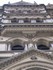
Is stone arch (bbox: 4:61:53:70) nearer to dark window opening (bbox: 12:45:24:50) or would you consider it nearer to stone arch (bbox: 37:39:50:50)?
dark window opening (bbox: 12:45:24:50)

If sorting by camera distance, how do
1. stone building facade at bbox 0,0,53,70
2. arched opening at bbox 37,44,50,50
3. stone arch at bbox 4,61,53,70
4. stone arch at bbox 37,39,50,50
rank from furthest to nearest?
stone arch at bbox 37,39,50,50, arched opening at bbox 37,44,50,50, stone building facade at bbox 0,0,53,70, stone arch at bbox 4,61,53,70

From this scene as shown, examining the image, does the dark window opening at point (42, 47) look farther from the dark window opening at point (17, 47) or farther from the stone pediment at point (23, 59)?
the stone pediment at point (23, 59)

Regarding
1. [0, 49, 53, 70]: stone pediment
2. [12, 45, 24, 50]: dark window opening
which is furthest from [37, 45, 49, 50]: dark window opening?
[0, 49, 53, 70]: stone pediment

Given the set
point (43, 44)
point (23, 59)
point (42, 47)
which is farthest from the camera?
point (43, 44)

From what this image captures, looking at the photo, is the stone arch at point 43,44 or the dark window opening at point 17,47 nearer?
the dark window opening at point 17,47

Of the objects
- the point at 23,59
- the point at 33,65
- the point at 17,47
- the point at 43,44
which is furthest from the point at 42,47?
the point at 33,65

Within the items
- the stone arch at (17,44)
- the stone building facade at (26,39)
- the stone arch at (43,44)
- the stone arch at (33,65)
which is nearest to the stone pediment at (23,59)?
the stone building facade at (26,39)

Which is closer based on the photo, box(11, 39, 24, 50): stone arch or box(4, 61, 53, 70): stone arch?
box(4, 61, 53, 70): stone arch

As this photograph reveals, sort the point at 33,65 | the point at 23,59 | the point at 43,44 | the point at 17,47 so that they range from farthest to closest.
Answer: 1. the point at 43,44
2. the point at 17,47
3. the point at 23,59
4. the point at 33,65

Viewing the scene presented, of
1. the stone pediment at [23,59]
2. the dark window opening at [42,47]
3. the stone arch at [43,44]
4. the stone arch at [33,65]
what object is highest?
the stone arch at [43,44]

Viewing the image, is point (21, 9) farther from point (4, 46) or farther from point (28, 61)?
point (28, 61)

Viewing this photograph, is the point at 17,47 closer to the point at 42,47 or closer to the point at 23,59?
the point at 42,47
